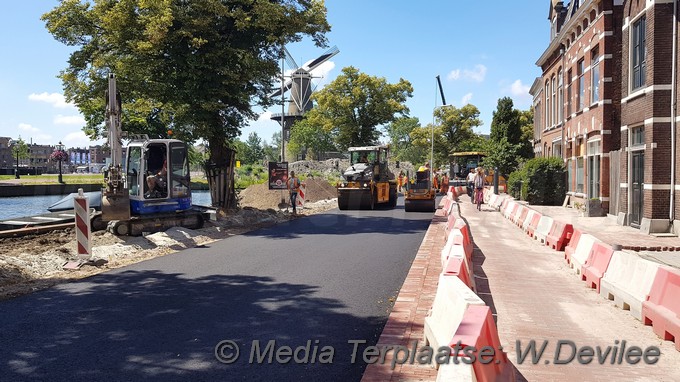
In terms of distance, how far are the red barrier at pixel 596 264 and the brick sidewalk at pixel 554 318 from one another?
0.47 feet

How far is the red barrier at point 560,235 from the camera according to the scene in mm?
11836

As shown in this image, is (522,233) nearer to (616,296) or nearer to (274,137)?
(616,296)

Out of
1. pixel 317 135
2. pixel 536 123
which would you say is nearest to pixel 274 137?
pixel 317 135

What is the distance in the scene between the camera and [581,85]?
2327 cm

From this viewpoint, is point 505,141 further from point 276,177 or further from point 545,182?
point 276,177

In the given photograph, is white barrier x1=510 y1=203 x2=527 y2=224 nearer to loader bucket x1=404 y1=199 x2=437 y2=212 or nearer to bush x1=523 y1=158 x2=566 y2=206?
loader bucket x1=404 y1=199 x2=437 y2=212

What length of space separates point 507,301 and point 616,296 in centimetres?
145

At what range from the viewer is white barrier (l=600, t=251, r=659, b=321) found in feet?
20.6

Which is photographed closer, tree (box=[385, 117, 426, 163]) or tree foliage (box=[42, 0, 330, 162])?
tree foliage (box=[42, 0, 330, 162])

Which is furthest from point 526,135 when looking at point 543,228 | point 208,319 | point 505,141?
point 208,319

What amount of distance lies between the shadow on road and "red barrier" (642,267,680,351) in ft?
9.99

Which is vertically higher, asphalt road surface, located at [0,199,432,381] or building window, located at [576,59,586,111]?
building window, located at [576,59,586,111]

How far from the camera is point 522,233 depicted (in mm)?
15547

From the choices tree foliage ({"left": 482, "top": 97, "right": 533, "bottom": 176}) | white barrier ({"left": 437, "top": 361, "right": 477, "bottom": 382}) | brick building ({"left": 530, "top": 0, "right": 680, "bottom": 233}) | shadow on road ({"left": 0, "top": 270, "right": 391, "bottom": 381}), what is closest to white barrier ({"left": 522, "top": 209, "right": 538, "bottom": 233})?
brick building ({"left": 530, "top": 0, "right": 680, "bottom": 233})
